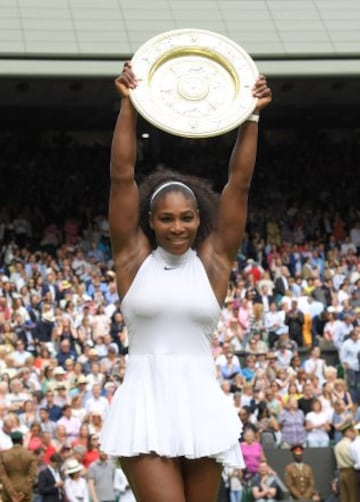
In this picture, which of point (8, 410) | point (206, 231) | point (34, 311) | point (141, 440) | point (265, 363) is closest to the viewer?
point (141, 440)

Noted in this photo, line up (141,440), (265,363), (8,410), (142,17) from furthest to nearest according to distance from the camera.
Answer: (142,17), (265,363), (8,410), (141,440)

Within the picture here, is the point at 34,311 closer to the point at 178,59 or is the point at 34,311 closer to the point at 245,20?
the point at 245,20

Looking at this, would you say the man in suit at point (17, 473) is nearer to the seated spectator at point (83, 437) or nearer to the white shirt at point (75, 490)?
the white shirt at point (75, 490)

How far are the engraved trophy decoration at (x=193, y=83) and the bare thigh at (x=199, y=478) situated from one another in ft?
4.02

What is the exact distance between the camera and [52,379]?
17.7 m

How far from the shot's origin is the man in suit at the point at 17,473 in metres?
14.0

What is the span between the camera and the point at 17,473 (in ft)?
46.4

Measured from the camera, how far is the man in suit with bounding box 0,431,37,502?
14016 mm

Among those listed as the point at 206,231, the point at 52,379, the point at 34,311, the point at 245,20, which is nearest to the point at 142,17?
the point at 245,20

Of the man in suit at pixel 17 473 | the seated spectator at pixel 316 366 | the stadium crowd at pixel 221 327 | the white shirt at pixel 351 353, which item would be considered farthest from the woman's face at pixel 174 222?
the white shirt at pixel 351 353

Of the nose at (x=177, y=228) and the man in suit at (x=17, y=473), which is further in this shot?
the man in suit at (x=17, y=473)

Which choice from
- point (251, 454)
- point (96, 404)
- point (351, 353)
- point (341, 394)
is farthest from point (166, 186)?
point (351, 353)

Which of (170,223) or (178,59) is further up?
(178,59)

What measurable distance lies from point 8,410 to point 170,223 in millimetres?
11337
